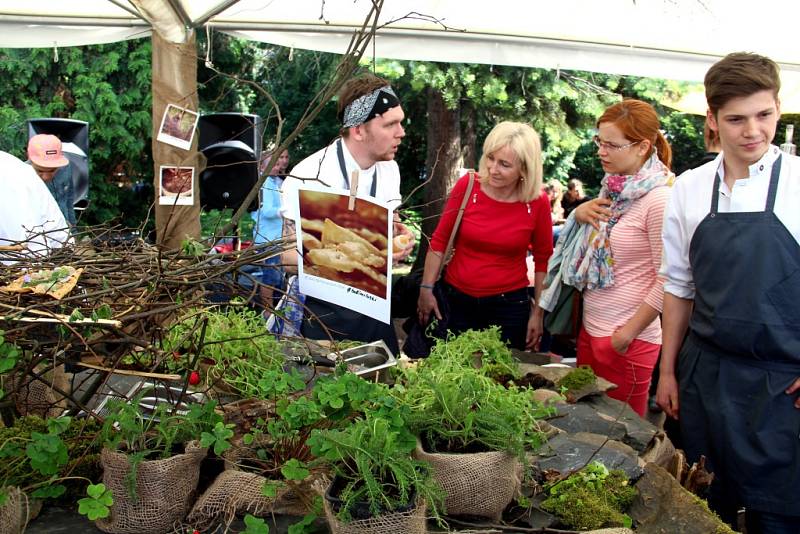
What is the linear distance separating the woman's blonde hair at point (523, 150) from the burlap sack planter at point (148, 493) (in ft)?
7.63

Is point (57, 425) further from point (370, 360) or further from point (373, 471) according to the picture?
point (370, 360)

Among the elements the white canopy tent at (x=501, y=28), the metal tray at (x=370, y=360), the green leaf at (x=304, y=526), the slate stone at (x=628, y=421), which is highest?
the white canopy tent at (x=501, y=28)

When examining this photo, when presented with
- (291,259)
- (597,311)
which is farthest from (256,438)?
(597,311)

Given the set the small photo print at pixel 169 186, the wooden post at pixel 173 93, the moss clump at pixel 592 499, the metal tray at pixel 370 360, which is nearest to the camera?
the moss clump at pixel 592 499

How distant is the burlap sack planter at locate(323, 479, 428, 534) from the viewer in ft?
4.61

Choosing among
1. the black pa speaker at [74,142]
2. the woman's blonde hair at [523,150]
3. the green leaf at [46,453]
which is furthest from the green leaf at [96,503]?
the black pa speaker at [74,142]

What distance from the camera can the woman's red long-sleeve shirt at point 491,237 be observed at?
3.73 meters

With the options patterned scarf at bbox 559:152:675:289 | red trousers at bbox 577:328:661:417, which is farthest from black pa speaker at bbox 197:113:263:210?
red trousers at bbox 577:328:661:417

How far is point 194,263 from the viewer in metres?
2.00

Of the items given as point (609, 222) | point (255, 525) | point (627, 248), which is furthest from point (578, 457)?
point (609, 222)

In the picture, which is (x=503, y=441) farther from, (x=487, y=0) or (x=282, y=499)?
(x=487, y=0)

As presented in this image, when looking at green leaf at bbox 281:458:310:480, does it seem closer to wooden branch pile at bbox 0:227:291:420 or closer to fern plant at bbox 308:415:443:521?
fern plant at bbox 308:415:443:521

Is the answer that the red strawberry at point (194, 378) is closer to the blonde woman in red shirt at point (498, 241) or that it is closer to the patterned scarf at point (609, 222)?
the blonde woman in red shirt at point (498, 241)

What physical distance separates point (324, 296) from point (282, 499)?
74cm
